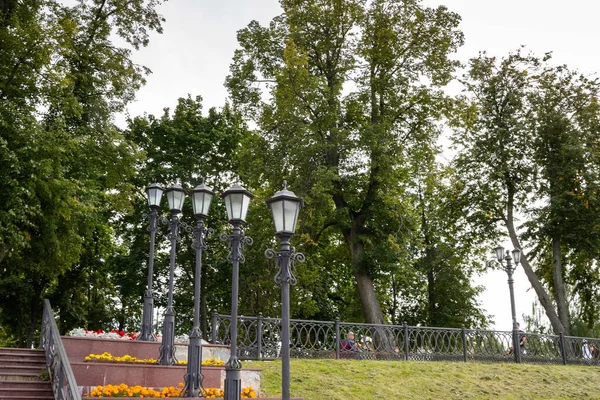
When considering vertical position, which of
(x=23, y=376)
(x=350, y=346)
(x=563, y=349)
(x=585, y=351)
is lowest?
(x=585, y=351)

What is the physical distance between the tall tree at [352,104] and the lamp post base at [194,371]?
417 inches

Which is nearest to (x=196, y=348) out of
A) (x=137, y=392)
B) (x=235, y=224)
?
(x=137, y=392)

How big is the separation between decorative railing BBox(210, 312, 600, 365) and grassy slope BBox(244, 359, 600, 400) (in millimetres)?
923

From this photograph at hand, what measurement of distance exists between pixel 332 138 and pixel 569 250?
42.6ft

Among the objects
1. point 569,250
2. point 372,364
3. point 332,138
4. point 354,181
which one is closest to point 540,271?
point 569,250

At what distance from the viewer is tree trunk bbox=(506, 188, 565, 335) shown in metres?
22.7

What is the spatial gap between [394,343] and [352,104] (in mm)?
9994

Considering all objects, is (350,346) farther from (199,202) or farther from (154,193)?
(199,202)

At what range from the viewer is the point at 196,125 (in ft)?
94.5

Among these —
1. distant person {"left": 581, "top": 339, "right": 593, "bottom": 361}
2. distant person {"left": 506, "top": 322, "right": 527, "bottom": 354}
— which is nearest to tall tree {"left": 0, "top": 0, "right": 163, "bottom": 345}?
distant person {"left": 506, "top": 322, "right": 527, "bottom": 354}

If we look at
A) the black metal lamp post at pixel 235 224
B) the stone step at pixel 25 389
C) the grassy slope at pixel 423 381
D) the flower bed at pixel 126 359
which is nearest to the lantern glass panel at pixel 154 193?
the flower bed at pixel 126 359

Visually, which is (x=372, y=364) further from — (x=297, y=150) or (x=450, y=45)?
(x=450, y=45)

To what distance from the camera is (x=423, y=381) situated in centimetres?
1333

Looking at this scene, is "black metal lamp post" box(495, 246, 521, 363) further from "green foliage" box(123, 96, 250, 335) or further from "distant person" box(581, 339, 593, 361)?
"green foliage" box(123, 96, 250, 335)
